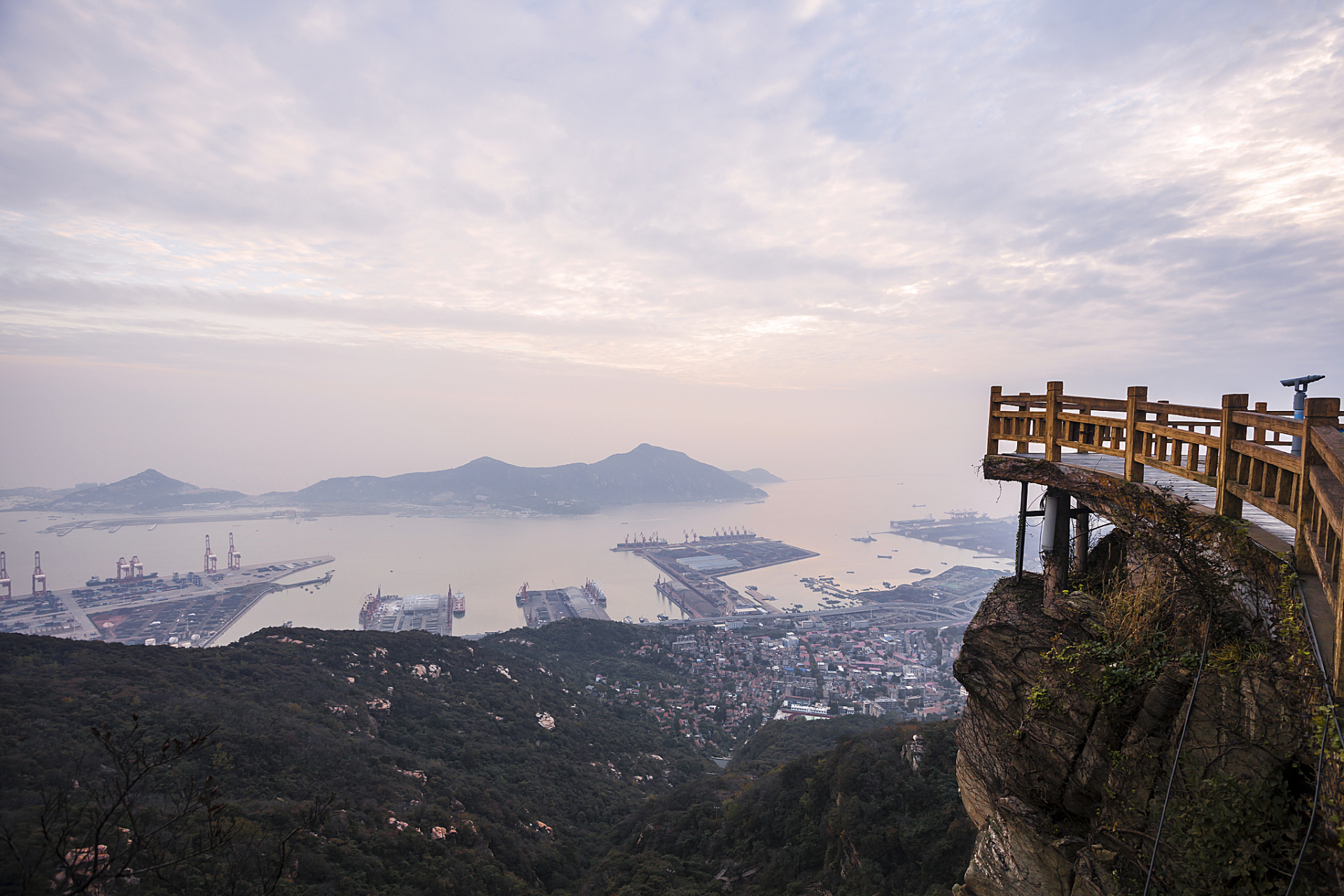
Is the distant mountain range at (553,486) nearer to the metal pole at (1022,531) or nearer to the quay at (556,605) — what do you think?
the quay at (556,605)

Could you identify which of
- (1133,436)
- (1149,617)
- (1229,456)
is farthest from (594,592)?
(1229,456)

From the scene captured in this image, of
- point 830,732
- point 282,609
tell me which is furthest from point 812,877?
point 282,609

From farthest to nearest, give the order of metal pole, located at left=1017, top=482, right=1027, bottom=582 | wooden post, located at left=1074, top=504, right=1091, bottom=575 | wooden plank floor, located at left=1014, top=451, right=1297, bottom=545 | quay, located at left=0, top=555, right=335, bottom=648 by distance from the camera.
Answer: quay, located at left=0, top=555, right=335, bottom=648, metal pole, located at left=1017, top=482, right=1027, bottom=582, wooden post, located at left=1074, top=504, right=1091, bottom=575, wooden plank floor, located at left=1014, top=451, right=1297, bottom=545

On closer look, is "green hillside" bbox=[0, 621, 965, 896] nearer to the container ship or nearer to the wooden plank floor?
the wooden plank floor

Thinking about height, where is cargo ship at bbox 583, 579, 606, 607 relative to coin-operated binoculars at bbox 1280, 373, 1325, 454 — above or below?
below

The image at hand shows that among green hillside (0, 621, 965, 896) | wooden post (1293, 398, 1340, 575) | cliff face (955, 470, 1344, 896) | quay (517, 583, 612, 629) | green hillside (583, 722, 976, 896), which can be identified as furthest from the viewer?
quay (517, 583, 612, 629)

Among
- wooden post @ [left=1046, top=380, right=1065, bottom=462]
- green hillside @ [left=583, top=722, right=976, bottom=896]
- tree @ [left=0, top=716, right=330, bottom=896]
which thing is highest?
wooden post @ [left=1046, top=380, right=1065, bottom=462]

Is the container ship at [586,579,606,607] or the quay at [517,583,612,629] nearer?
the quay at [517,583,612,629]

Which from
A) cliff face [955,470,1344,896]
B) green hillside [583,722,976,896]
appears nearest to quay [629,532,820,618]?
green hillside [583,722,976,896]
